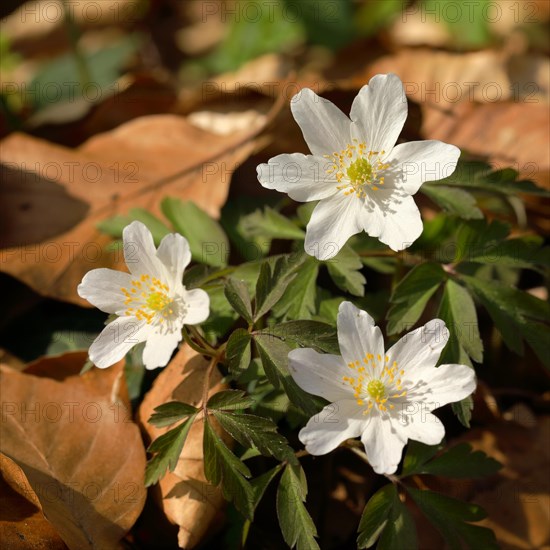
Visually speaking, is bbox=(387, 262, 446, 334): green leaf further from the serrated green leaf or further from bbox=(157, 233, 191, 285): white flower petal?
bbox=(157, 233, 191, 285): white flower petal

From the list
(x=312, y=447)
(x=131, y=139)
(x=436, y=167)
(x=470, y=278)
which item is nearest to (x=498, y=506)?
(x=470, y=278)

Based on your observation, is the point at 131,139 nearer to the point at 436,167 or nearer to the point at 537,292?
the point at 436,167

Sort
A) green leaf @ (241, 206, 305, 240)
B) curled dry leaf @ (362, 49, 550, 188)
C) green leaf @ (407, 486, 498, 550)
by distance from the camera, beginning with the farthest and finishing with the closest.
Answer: curled dry leaf @ (362, 49, 550, 188) → green leaf @ (241, 206, 305, 240) → green leaf @ (407, 486, 498, 550)

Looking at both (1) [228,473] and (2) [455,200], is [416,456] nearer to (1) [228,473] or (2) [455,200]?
(1) [228,473]

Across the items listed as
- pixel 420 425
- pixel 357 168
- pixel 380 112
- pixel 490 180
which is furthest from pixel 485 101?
pixel 420 425

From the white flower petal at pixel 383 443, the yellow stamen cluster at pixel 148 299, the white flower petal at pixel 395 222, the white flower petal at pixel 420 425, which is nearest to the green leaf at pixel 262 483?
the white flower petal at pixel 383 443

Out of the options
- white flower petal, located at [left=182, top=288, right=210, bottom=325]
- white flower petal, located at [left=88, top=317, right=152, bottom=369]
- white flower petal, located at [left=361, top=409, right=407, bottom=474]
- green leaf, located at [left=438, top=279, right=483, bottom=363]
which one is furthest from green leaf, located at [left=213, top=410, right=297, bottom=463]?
green leaf, located at [left=438, top=279, right=483, bottom=363]
